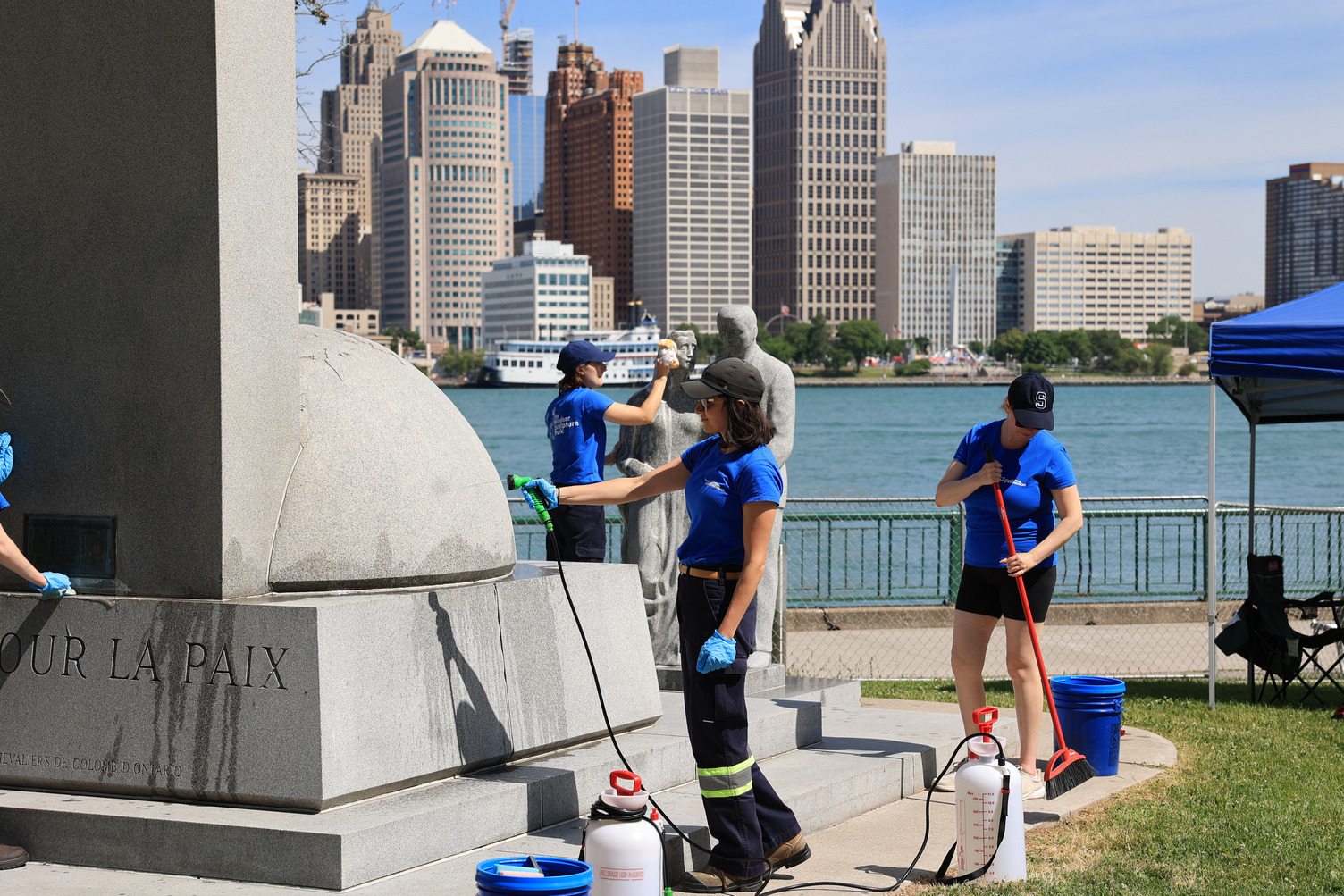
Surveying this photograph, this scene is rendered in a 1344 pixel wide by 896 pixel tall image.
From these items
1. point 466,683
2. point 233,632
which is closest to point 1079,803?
point 466,683

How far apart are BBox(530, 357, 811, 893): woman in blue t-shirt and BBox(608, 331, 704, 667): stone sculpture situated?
373cm

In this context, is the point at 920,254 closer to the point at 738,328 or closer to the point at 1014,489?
the point at 738,328

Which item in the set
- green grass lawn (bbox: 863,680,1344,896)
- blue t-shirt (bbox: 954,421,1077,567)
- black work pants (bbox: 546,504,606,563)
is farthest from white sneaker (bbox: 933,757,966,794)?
black work pants (bbox: 546,504,606,563)

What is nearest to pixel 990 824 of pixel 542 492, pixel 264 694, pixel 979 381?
pixel 542 492

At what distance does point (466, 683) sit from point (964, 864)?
213 centimetres

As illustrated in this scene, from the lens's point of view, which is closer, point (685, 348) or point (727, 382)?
point (727, 382)

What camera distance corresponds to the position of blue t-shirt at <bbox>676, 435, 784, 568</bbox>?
5035mm

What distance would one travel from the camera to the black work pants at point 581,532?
831 cm

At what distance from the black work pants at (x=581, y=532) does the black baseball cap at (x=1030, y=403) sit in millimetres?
2778

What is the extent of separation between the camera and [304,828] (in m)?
4.91

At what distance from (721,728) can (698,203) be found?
195 m

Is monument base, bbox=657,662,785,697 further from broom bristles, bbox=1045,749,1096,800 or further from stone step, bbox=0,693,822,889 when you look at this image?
stone step, bbox=0,693,822,889

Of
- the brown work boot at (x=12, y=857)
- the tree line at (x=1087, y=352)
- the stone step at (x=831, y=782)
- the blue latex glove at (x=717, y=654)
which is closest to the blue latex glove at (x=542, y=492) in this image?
the blue latex glove at (x=717, y=654)

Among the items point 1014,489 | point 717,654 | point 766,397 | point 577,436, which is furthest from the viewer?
point 766,397
